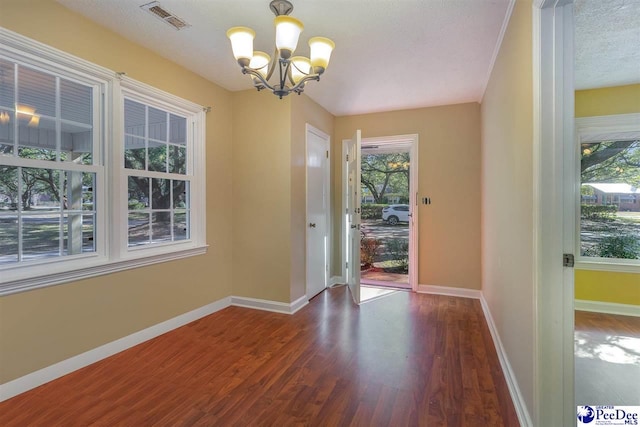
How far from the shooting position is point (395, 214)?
4.59 m

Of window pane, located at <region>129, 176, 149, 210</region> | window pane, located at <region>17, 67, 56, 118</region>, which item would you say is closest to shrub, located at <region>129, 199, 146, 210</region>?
window pane, located at <region>129, 176, 149, 210</region>

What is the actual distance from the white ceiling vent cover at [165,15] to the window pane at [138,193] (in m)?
1.27

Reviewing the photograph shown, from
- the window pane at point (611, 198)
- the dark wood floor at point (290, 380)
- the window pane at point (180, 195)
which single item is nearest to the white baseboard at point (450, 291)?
the dark wood floor at point (290, 380)

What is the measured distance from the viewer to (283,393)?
1.96 m

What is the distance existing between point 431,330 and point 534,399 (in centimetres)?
144

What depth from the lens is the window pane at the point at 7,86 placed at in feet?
6.24

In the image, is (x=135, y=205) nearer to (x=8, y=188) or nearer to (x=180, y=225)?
(x=180, y=225)

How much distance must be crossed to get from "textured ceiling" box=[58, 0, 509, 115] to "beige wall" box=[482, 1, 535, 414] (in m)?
0.30

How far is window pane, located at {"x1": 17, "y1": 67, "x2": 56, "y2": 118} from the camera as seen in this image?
1.99 meters

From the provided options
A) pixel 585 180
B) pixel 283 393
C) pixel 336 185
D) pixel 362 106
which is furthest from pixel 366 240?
pixel 283 393

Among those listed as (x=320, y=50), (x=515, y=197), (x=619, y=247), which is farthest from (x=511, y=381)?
(x=320, y=50)

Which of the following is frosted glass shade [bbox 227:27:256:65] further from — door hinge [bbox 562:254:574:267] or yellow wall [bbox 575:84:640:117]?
yellow wall [bbox 575:84:640:117]

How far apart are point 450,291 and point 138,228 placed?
3.69 meters

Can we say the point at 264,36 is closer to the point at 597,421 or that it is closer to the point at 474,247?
the point at 597,421
